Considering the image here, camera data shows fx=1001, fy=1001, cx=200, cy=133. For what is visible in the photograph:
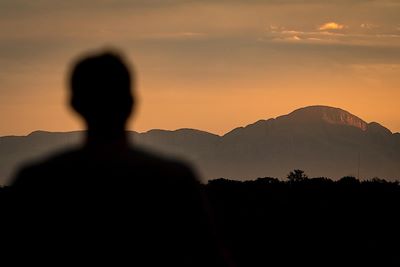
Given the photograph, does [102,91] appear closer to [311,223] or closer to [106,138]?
[106,138]

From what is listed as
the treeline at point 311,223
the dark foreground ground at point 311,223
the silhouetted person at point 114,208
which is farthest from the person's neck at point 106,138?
the treeline at point 311,223

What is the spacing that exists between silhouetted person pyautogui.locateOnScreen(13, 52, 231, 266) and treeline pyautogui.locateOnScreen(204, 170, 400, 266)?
38.9 feet

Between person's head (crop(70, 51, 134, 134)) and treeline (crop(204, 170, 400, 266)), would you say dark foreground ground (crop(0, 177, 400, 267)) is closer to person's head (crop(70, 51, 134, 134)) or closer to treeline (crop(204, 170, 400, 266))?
treeline (crop(204, 170, 400, 266))

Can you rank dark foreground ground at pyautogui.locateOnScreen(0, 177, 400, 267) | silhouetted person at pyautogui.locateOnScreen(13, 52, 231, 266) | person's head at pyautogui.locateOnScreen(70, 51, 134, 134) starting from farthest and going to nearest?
dark foreground ground at pyautogui.locateOnScreen(0, 177, 400, 267), person's head at pyautogui.locateOnScreen(70, 51, 134, 134), silhouetted person at pyautogui.locateOnScreen(13, 52, 231, 266)

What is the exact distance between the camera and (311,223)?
20.2 m

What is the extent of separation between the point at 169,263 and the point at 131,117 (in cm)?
70

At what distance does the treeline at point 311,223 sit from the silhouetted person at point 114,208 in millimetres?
11857

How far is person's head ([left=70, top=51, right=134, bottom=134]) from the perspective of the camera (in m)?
4.49

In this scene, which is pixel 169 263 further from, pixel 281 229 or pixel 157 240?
pixel 281 229

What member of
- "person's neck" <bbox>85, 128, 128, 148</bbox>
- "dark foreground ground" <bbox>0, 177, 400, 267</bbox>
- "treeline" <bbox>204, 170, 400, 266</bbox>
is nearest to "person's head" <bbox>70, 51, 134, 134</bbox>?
"person's neck" <bbox>85, 128, 128, 148</bbox>

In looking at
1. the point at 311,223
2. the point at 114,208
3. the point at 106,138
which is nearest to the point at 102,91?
the point at 106,138

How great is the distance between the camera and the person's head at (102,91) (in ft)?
14.7

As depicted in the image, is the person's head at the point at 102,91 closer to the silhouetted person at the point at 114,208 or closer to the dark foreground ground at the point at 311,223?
the silhouetted person at the point at 114,208

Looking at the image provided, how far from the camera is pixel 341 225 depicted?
19906 millimetres
